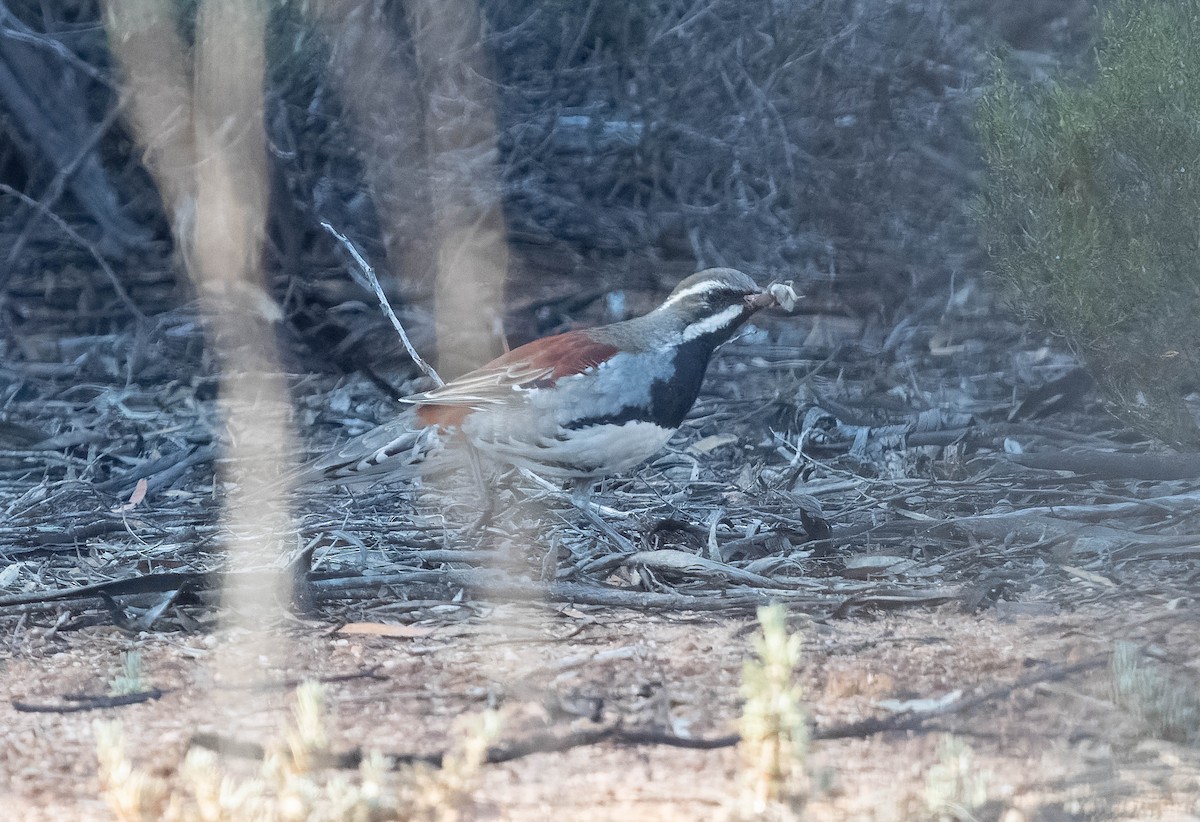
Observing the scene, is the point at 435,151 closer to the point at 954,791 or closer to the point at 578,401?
the point at 578,401

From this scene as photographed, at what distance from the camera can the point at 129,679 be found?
145 inches

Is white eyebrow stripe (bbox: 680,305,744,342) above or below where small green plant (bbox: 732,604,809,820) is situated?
above

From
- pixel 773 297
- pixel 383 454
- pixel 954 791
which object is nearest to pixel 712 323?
pixel 773 297

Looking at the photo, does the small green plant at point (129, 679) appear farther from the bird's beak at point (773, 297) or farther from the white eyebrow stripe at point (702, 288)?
the bird's beak at point (773, 297)

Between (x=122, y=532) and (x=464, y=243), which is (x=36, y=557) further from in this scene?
(x=464, y=243)

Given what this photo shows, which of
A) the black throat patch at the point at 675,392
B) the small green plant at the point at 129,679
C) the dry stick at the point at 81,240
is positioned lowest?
the small green plant at the point at 129,679

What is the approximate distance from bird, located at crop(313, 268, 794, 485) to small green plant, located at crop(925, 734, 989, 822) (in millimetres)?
2444

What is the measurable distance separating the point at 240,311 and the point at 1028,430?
441 centimetres

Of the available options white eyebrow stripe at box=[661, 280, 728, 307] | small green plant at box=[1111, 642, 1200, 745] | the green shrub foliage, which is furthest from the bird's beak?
small green plant at box=[1111, 642, 1200, 745]

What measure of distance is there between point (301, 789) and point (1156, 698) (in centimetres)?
190

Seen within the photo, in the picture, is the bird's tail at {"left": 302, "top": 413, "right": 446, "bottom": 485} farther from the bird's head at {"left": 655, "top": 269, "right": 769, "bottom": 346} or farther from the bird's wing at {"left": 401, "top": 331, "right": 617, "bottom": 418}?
the bird's head at {"left": 655, "top": 269, "right": 769, "bottom": 346}

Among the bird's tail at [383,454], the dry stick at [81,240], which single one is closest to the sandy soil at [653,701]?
the bird's tail at [383,454]

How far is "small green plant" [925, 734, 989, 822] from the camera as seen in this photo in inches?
102

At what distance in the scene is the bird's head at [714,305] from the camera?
538 cm
